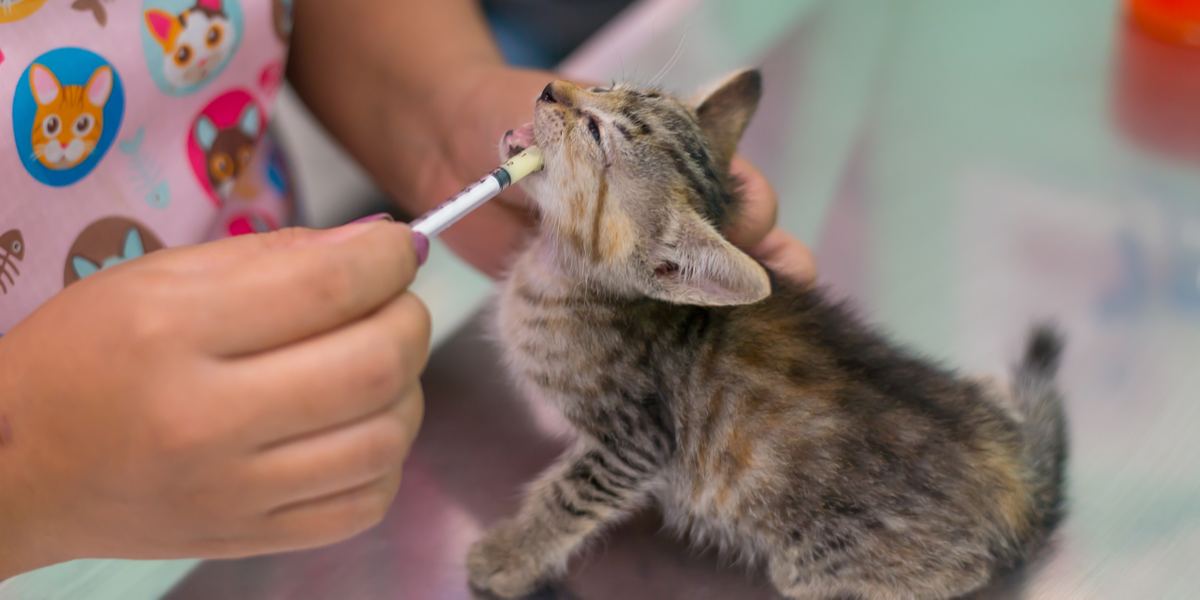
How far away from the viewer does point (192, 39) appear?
1.02 meters

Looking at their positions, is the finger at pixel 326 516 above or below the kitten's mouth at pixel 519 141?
below

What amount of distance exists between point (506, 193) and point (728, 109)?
260 millimetres

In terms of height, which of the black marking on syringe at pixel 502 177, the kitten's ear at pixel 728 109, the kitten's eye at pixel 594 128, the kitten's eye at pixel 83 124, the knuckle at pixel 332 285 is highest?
the kitten's ear at pixel 728 109

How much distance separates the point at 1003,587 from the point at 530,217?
0.61m

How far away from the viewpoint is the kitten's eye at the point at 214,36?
103cm

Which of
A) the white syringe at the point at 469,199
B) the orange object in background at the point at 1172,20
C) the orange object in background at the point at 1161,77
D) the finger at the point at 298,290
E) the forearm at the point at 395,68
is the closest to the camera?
the finger at the point at 298,290

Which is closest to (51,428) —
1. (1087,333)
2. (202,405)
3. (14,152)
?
(202,405)

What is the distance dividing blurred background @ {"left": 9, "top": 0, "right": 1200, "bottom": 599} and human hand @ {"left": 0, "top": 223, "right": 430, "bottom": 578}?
28 cm

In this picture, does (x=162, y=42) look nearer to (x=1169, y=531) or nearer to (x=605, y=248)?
(x=605, y=248)

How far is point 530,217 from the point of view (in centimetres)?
115

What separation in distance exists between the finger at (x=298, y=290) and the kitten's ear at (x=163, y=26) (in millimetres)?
446

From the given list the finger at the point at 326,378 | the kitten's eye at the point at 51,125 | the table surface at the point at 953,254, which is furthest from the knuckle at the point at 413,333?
the kitten's eye at the point at 51,125

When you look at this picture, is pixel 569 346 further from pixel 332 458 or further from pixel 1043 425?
pixel 1043 425

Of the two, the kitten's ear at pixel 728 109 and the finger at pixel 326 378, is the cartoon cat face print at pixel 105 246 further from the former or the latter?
the kitten's ear at pixel 728 109
